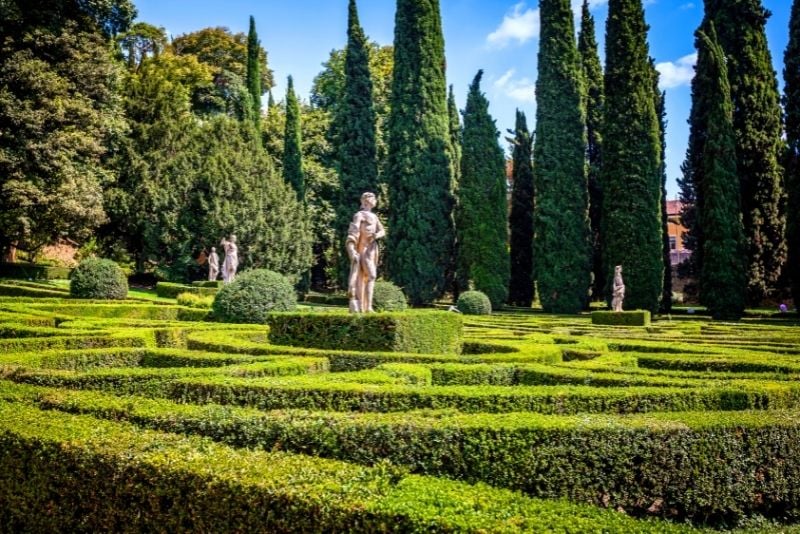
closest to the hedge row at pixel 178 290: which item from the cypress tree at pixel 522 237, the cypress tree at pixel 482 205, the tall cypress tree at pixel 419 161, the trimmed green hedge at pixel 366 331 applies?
the tall cypress tree at pixel 419 161

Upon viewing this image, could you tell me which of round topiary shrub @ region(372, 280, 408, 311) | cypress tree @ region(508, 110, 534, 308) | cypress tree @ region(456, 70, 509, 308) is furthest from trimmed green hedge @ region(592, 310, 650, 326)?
cypress tree @ region(508, 110, 534, 308)

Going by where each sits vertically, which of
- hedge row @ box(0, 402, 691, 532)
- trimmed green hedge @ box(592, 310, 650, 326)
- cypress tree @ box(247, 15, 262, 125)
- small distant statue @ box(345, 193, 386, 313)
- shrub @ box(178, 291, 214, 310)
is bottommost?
hedge row @ box(0, 402, 691, 532)

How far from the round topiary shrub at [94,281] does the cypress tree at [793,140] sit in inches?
976

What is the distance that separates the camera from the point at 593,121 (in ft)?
112

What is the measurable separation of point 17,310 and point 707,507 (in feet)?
42.0

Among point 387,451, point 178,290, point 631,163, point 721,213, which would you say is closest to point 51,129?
point 178,290

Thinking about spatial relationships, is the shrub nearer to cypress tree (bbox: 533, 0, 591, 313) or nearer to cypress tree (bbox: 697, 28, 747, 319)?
cypress tree (bbox: 533, 0, 591, 313)

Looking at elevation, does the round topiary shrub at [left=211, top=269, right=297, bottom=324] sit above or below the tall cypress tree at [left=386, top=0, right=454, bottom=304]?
below

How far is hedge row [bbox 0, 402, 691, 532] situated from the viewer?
321 cm

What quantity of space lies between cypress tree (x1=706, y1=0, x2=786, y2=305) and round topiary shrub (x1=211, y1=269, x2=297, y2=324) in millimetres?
23544

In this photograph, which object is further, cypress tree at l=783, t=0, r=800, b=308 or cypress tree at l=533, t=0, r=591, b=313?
cypress tree at l=533, t=0, r=591, b=313

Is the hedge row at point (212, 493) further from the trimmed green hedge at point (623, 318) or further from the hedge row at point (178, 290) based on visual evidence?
the hedge row at point (178, 290)

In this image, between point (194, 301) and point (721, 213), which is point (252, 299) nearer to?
point (194, 301)

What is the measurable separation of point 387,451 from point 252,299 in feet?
33.3
